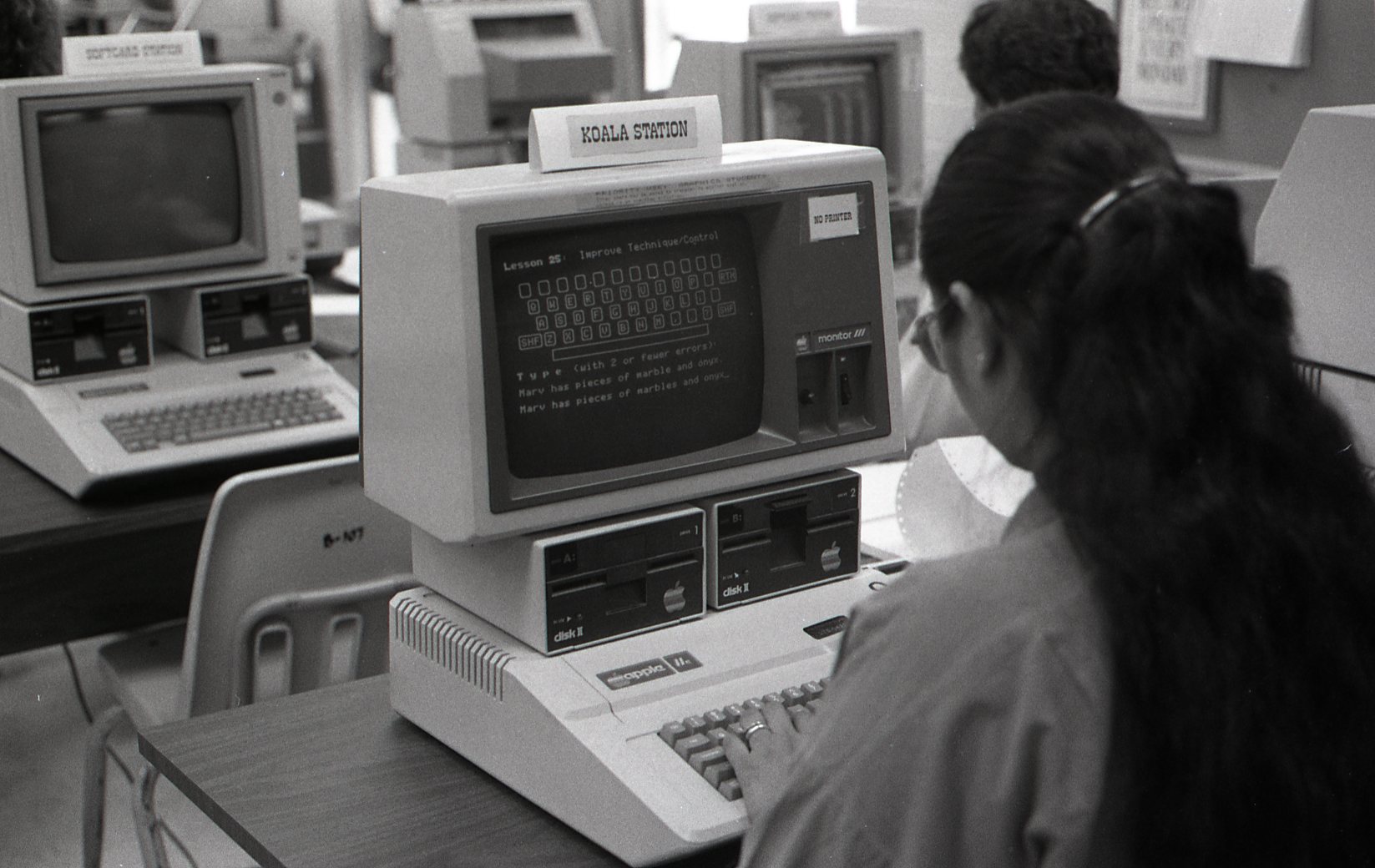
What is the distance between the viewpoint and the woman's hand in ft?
3.71

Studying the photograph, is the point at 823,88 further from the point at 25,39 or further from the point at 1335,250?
the point at 1335,250

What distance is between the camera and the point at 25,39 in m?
2.27

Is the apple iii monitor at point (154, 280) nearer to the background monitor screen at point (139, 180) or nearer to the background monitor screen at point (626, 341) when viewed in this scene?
the background monitor screen at point (139, 180)

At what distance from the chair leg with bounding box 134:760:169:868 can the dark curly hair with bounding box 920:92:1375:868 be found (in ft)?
3.18

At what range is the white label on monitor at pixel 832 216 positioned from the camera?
1.40 meters

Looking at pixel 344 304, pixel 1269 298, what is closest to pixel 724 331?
pixel 1269 298

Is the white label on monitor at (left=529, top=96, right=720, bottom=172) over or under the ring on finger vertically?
over

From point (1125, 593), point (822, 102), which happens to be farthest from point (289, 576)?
point (822, 102)

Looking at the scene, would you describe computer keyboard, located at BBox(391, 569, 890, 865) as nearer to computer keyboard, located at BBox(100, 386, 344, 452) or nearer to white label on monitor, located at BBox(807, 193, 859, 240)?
white label on monitor, located at BBox(807, 193, 859, 240)

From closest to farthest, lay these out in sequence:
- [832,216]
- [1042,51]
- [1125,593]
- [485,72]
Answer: [1125,593], [832,216], [1042,51], [485,72]

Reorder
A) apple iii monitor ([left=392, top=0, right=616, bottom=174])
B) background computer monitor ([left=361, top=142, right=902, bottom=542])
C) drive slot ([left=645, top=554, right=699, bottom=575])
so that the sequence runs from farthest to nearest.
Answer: apple iii monitor ([left=392, top=0, right=616, bottom=174]) → drive slot ([left=645, top=554, right=699, bottom=575]) → background computer monitor ([left=361, top=142, right=902, bottom=542])

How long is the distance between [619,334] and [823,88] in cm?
178

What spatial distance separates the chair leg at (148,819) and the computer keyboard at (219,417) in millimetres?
733

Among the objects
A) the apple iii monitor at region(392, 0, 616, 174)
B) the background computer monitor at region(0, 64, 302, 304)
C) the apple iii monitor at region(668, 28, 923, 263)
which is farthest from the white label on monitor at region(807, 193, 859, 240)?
the apple iii monitor at region(392, 0, 616, 174)
